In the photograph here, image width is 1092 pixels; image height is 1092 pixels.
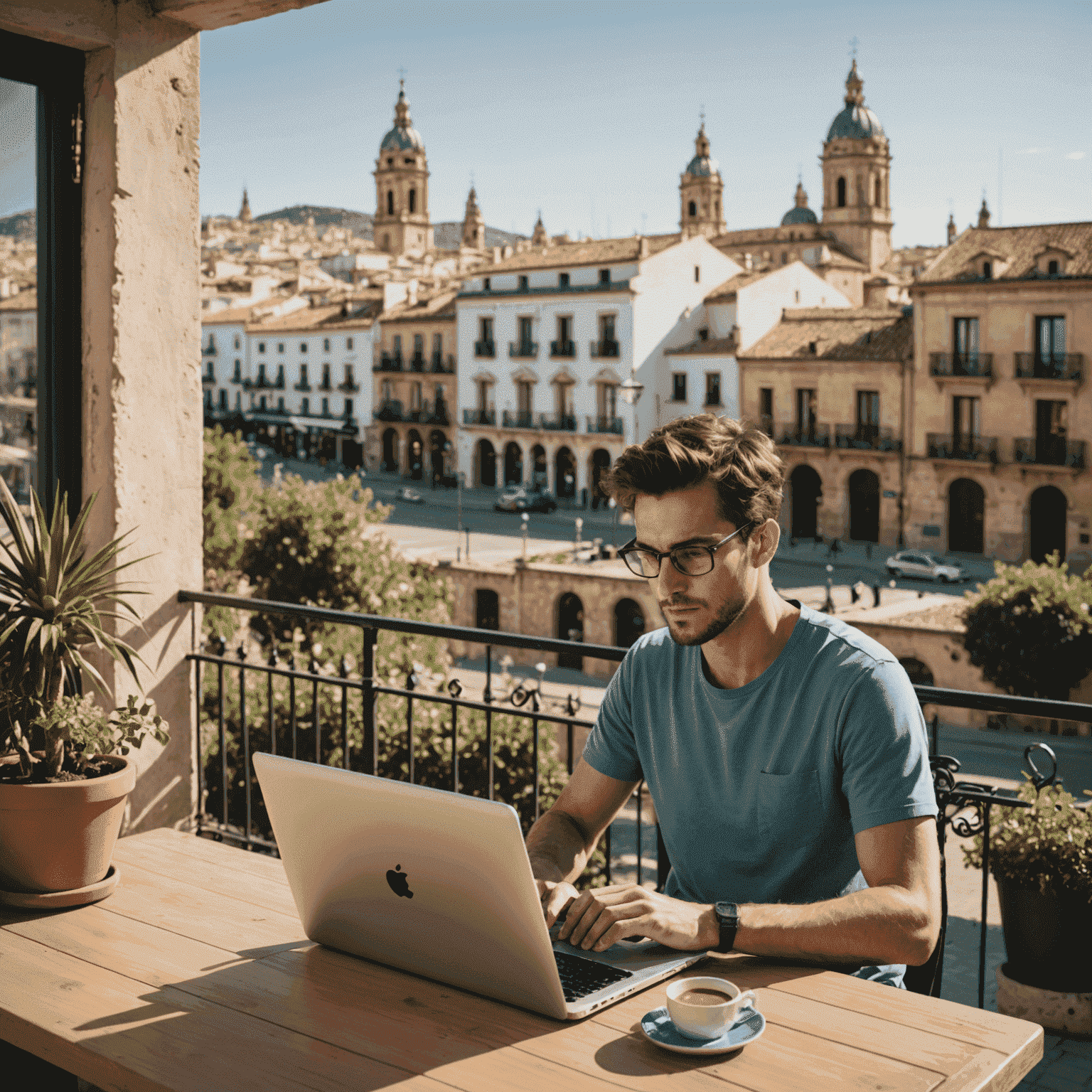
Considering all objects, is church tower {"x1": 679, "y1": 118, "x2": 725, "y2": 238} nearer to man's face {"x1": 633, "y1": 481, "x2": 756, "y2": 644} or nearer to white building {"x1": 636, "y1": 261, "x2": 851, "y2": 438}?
white building {"x1": 636, "y1": 261, "x2": 851, "y2": 438}

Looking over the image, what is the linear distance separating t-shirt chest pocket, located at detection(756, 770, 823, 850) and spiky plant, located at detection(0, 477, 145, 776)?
1359 mm

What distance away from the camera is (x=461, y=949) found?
5.41 feet

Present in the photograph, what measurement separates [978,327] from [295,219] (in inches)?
5881

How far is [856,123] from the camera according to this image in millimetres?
58812

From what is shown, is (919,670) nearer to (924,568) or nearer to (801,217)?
(924,568)

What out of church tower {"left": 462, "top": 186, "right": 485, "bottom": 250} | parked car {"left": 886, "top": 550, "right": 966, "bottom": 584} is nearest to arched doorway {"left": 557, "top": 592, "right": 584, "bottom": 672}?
parked car {"left": 886, "top": 550, "right": 966, "bottom": 584}

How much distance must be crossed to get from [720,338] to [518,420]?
8.12 meters

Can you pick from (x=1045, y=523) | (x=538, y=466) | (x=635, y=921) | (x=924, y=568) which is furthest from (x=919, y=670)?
(x=635, y=921)

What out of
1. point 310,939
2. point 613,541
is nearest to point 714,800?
point 310,939

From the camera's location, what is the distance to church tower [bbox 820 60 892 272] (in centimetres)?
5834

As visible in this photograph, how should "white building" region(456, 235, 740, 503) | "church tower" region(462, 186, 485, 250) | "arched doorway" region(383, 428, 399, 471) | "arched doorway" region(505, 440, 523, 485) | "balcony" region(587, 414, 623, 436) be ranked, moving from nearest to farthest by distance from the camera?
"white building" region(456, 235, 740, 503), "balcony" region(587, 414, 623, 436), "arched doorway" region(505, 440, 523, 485), "arched doorway" region(383, 428, 399, 471), "church tower" region(462, 186, 485, 250)

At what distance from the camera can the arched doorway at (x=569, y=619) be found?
29641mm

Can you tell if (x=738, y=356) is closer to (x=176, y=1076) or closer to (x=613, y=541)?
(x=613, y=541)

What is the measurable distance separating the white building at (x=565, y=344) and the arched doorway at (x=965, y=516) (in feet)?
32.9
